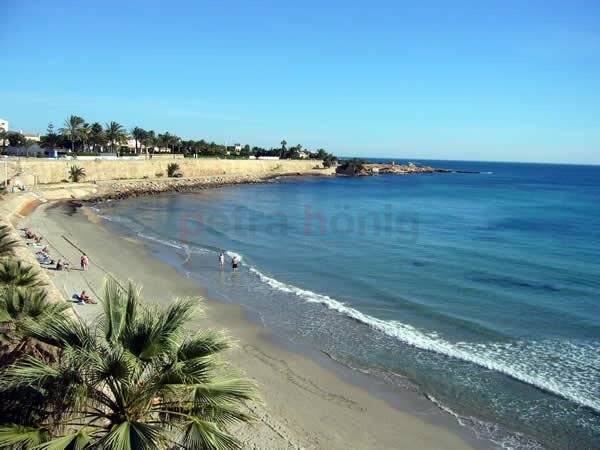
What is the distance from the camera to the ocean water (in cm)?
1562

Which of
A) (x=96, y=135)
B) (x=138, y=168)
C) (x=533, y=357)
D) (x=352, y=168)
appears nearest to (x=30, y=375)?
(x=533, y=357)

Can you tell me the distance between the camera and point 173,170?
9612cm

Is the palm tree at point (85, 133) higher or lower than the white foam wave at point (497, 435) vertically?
higher

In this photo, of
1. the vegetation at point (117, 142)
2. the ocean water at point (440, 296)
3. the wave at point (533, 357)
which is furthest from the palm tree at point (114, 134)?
the wave at point (533, 357)

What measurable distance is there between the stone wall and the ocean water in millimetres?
13512

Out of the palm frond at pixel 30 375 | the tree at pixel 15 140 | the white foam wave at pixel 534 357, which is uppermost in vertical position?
the tree at pixel 15 140

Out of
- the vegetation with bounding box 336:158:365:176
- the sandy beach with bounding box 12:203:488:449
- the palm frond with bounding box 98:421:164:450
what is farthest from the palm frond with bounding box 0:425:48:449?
the vegetation with bounding box 336:158:365:176

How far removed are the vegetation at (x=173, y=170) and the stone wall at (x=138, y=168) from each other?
0.70 m

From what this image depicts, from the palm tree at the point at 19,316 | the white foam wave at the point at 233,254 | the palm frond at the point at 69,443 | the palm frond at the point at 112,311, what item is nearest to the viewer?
the palm frond at the point at 69,443

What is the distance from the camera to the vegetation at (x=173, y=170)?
312 ft

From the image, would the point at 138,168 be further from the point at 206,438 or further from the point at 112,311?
the point at 206,438

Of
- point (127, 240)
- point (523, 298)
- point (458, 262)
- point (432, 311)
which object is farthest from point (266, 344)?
point (127, 240)

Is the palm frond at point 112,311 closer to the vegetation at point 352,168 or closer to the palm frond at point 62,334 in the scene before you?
the palm frond at point 62,334

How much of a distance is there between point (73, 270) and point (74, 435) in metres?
24.1
